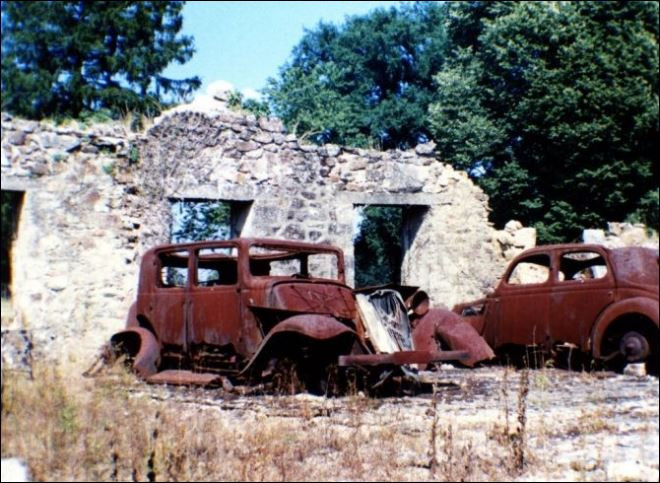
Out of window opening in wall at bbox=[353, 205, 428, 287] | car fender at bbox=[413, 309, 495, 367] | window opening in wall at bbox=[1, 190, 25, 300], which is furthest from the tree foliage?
window opening in wall at bbox=[1, 190, 25, 300]

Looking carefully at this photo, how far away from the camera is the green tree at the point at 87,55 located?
9445mm

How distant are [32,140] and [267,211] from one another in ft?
11.0

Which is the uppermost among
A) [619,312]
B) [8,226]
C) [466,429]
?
[8,226]

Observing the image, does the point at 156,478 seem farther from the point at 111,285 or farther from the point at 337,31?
the point at 337,31

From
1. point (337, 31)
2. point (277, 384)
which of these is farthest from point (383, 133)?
point (277, 384)

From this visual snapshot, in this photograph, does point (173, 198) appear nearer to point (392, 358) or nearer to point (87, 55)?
point (392, 358)

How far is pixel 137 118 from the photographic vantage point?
39.4 ft

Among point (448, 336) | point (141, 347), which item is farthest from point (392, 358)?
point (141, 347)

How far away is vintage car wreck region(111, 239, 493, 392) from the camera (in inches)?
305

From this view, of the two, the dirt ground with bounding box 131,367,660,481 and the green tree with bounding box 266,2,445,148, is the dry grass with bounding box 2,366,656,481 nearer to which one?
the dirt ground with bounding box 131,367,660,481

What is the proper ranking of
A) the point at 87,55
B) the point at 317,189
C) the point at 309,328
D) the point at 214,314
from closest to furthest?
the point at 309,328, the point at 214,314, the point at 317,189, the point at 87,55

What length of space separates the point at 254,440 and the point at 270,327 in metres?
2.66

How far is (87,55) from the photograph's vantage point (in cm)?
1862

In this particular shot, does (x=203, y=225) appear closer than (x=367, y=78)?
Yes
